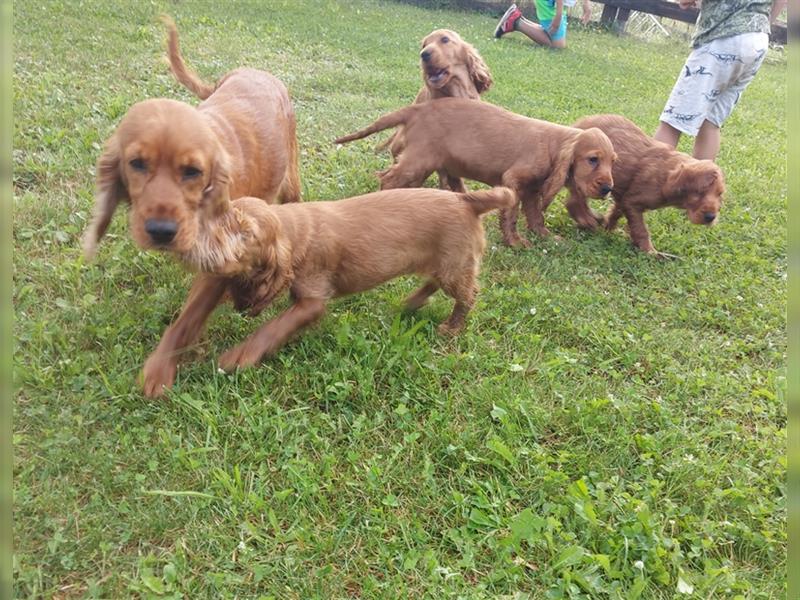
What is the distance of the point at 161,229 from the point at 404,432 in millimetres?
1234

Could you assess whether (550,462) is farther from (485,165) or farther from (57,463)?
(485,165)

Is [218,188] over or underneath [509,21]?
underneath

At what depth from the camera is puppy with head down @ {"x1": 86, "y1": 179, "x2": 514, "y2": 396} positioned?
8.49 feet

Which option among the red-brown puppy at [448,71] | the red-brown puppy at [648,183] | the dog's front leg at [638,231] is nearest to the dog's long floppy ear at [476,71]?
the red-brown puppy at [448,71]

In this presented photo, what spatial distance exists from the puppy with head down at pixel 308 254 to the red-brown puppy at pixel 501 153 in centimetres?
121

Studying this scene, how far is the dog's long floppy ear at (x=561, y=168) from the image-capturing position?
4449 mm

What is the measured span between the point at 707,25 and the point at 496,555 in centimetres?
506

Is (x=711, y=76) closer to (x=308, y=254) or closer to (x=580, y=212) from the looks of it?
(x=580, y=212)

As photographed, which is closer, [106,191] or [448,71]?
[106,191]

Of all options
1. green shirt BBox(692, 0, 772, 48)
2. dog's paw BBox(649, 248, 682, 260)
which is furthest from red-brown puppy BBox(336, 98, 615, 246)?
green shirt BBox(692, 0, 772, 48)

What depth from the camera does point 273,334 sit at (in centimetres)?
→ 282

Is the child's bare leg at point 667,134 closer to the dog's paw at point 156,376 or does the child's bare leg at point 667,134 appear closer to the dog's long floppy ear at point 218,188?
the dog's long floppy ear at point 218,188

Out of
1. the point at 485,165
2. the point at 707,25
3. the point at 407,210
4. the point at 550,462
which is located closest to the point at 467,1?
the point at 707,25

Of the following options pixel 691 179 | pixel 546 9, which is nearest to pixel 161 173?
pixel 691 179
